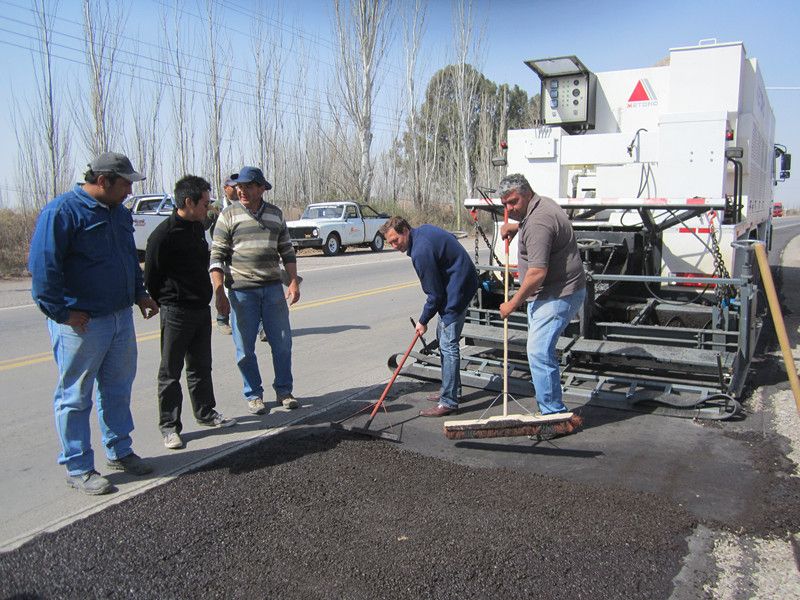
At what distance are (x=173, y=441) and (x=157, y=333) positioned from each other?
14.3ft

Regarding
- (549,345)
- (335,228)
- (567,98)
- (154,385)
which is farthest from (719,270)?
(335,228)

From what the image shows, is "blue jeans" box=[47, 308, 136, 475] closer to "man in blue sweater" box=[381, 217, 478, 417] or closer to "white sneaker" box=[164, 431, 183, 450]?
"white sneaker" box=[164, 431, 183, 450]

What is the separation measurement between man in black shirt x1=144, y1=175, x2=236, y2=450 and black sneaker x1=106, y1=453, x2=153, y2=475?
0.42 metres

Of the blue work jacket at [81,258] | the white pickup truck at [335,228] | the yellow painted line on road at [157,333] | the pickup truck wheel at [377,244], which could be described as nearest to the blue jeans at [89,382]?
the blue work jacket at [81,258]

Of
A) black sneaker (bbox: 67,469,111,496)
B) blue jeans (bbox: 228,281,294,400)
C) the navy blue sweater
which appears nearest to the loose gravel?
black sneaker (bbox: 67,469,111,496)

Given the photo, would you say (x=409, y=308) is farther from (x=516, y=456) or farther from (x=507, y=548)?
(x=507, y=548)

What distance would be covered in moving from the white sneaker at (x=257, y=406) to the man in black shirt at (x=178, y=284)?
774mm

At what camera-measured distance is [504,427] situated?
4609 mm

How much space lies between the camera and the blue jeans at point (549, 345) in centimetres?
492

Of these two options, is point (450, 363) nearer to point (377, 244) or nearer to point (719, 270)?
point (719, 270)

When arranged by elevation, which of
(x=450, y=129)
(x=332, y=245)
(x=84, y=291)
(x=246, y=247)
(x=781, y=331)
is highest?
(x=450, y=129)

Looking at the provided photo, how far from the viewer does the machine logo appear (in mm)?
7949

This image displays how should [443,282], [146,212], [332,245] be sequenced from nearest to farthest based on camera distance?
1. [443,282]
2. [146,212]
3. [332,245]

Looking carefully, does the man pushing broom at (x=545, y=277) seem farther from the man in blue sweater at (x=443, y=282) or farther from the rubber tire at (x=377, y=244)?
the rubber tire at (x=377, y=244)
